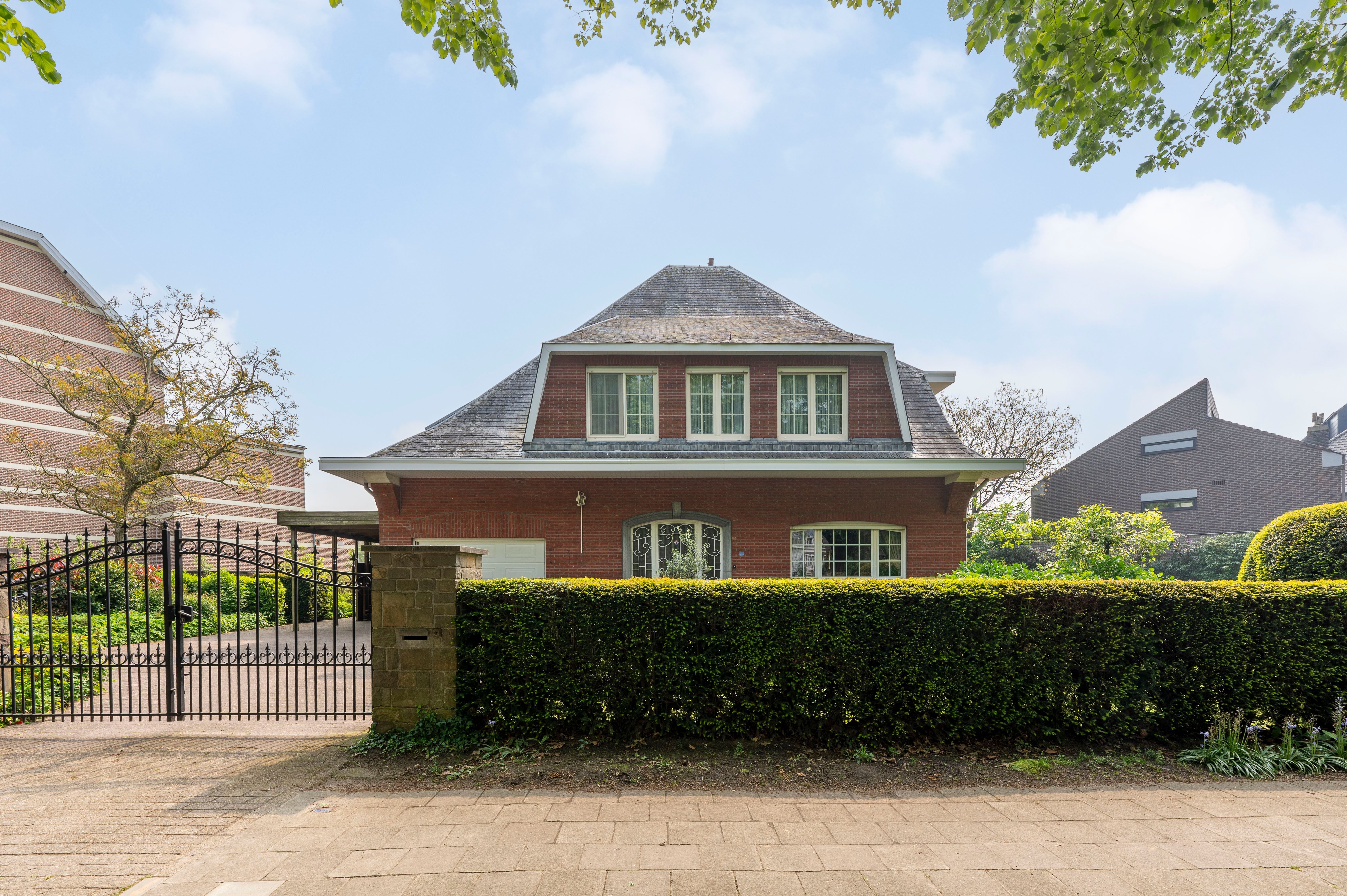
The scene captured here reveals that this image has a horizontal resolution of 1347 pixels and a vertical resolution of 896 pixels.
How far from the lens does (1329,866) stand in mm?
3285

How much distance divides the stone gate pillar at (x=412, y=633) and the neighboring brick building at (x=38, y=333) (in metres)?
15.6

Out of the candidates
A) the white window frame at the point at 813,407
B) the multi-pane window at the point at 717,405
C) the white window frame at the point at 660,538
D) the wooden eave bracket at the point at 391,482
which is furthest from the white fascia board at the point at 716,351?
the white window frame at the point at 660,538

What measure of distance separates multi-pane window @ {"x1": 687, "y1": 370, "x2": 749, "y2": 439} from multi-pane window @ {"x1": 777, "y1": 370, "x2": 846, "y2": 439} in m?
0.67

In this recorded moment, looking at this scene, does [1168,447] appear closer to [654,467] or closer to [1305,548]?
[1305,548]

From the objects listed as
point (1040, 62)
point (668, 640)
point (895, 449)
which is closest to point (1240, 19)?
point (1040, 62)

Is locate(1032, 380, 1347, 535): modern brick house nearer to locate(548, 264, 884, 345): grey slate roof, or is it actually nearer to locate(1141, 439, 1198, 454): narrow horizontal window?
locate(1141, 439, 1198, 454): narrow horizontal window

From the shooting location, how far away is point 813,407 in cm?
1112

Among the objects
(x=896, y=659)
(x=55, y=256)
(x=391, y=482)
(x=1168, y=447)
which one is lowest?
(x=896, y=659)

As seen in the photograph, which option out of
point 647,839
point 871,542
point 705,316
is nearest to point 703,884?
point 647,839

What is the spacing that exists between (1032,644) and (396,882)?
474 cm

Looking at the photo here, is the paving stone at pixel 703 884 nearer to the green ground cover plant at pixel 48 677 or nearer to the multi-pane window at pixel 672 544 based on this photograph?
the green ground cover plant at pixel 48 677

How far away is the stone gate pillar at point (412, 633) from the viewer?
515 centimetres

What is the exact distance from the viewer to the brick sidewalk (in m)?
3.09

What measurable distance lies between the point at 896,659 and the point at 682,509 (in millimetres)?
5882
